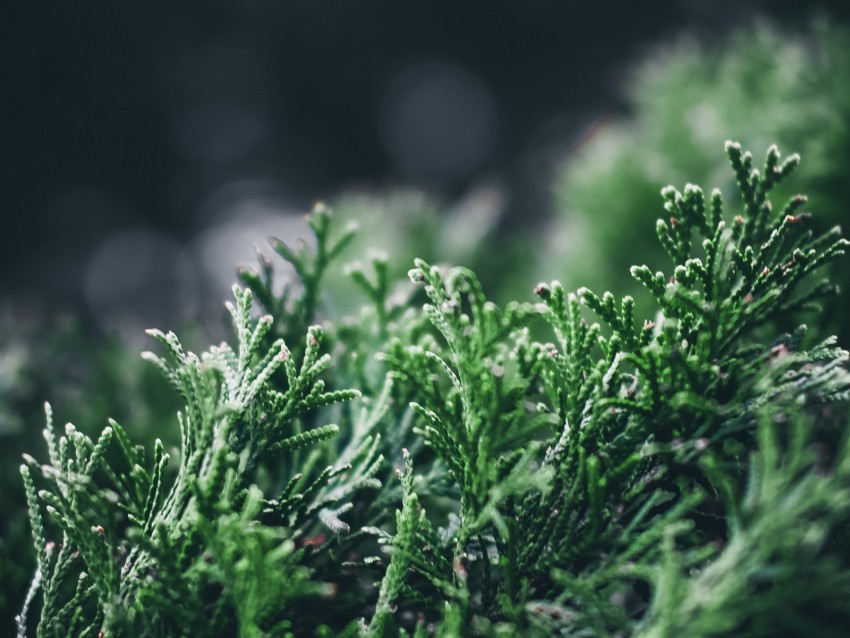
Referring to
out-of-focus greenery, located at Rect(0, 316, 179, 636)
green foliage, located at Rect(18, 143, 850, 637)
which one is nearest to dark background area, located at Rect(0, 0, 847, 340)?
out-of-focus greenery, located at Rect(0, 316, 179, 636)

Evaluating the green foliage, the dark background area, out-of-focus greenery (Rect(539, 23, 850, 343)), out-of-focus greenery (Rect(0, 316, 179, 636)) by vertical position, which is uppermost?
the dark background area

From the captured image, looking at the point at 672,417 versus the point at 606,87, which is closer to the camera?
the point at 672,417

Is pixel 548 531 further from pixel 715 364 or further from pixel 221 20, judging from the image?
pixel 221 20

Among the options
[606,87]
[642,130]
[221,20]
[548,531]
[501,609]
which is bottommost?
[501,609]

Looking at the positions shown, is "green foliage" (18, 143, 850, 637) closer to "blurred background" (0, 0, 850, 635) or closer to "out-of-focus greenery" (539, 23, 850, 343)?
"blurred background" (0, 0, 850, 635)

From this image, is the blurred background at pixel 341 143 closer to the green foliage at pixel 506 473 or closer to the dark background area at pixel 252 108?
the dark background area at pixel 252 108

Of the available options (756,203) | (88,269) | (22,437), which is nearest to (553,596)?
(756,203)

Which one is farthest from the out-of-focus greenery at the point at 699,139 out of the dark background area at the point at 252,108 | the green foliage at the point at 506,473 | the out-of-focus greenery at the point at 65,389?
the dark background area at the point at 252,108

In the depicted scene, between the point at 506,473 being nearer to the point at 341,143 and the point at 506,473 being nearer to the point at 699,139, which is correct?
the point at 699,139
